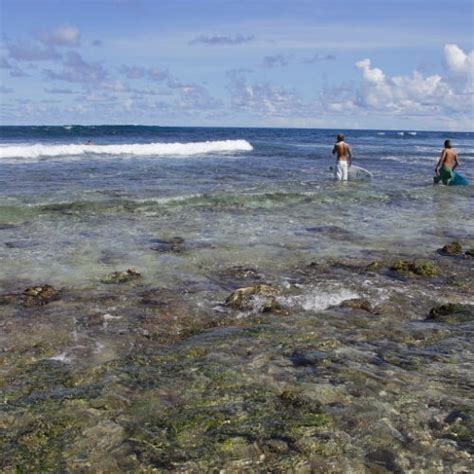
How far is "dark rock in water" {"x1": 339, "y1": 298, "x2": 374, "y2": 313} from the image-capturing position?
7152 mm

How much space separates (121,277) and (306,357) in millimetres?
3616

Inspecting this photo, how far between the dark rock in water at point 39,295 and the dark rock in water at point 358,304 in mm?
3712

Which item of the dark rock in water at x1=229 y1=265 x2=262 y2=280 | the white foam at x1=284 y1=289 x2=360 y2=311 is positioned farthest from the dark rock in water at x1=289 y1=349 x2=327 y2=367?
the dark rock in water at x1=229 y1=265 x2=262 y2=280

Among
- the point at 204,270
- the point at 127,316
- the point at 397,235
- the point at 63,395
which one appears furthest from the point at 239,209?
the point at 63,395

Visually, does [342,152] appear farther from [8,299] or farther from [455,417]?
[455,417]

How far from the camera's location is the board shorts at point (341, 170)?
22438 mm

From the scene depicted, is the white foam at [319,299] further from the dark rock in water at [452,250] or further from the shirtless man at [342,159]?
the shirtless man at [342,159]

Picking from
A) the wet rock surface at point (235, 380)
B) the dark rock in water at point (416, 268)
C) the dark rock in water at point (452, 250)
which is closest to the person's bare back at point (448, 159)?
the dark rock in water at point (452, 250)

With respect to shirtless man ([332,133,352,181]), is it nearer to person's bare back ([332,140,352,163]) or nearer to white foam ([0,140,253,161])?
person's bare back ([332,140,352,163])

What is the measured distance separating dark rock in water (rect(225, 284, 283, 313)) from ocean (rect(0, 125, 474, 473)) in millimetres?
30

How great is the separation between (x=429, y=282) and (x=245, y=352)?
159 inches

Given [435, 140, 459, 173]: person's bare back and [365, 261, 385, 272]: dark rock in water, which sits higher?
[435, 140, 459, 173]: person's bare back

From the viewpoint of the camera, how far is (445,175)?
69.8 ft

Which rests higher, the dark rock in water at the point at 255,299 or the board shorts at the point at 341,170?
the board shorts at the point at 341,170
